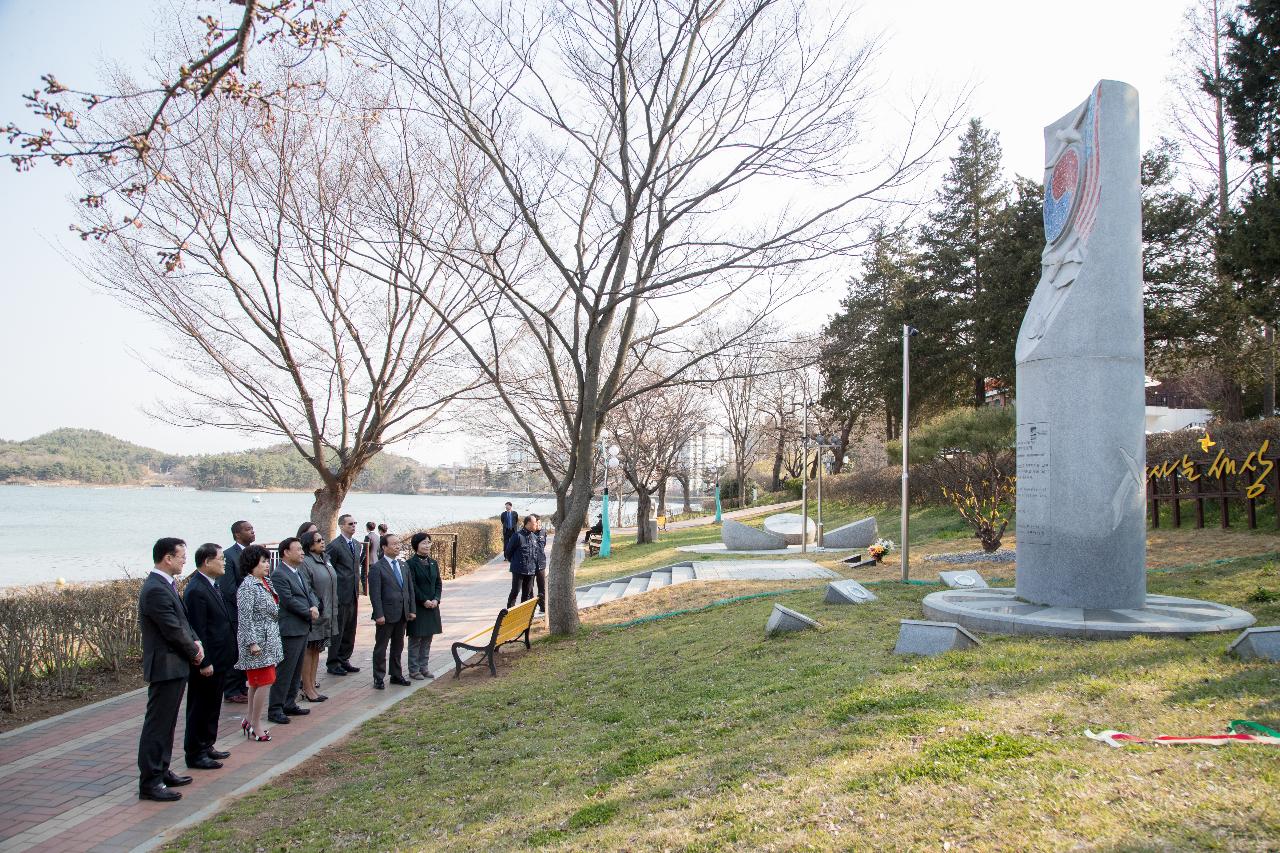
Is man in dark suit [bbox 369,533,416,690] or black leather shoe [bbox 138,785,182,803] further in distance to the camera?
man in dark suit [bbox 369,533,416,690]

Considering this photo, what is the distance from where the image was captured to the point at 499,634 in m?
9.58

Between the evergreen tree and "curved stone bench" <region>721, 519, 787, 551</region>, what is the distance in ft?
40.3

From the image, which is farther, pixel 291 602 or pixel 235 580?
pixel 235 580

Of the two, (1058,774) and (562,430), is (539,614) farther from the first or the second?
(562,430)

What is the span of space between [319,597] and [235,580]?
2.81 ft

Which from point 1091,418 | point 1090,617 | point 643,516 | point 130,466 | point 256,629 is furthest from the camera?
point 130,466

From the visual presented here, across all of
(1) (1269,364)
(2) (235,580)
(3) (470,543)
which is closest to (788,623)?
(2) (235,580)

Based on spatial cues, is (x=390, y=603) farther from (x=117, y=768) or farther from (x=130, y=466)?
(x=130, y=466)

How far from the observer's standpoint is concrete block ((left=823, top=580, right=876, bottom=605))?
31.6 ft

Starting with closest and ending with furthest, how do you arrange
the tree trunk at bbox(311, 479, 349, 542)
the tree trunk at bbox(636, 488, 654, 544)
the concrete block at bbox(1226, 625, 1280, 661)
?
the concrete block at bbox(1226, 625, 1280, 661), the tree trunk at bbox(311, 479, 349, 542), the tree trunk at bbox(636, 488, 654, 544)

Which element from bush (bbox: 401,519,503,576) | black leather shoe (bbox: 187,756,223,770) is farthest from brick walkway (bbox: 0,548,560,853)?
bush (bbox: 401,519,503,576)

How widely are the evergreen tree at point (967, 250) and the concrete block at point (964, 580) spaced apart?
20.3 metres

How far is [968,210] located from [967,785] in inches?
1366

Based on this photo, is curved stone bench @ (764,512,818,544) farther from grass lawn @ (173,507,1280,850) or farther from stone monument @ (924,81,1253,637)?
grass lawn @ (173,507,1280,850)
